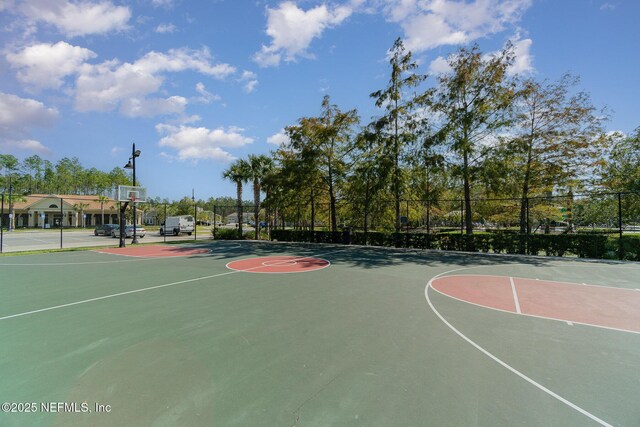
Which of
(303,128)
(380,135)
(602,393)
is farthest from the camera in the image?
(303,128)

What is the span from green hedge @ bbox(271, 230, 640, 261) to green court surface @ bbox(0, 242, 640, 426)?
793 centimetres

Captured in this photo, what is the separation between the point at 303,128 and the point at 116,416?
72.6 feet

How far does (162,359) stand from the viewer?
4246 mm

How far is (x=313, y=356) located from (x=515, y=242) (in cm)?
1675

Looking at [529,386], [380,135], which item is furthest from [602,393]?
[380,135]

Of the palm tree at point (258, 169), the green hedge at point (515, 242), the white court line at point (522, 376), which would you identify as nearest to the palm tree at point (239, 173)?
the palm tree at point (258, 169)

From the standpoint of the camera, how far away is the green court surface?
10.2 ft

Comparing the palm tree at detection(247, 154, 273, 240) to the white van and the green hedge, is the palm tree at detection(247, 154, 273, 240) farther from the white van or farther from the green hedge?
the white van

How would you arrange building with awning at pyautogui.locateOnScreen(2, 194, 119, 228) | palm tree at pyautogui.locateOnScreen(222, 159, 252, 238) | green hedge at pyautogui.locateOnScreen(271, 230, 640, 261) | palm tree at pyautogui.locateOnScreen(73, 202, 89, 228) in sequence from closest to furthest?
1. green hedge at pyautogui.locateOnScreen(271, 230, 640, 261)
2. palm tree at pyautogui.locateOnScreen(222, 159, 252, 238)
3. building with awning at pyautogui.locateOnScreen(2, 194, 119, 228)
4. palm tree at pyautogui.locateOnScreen(73, 202, 89, 228)

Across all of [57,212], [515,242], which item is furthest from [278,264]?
[57,212]

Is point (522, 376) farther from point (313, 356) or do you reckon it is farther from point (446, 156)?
point (446, 156)

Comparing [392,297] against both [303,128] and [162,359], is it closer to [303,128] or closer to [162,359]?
[162,359]

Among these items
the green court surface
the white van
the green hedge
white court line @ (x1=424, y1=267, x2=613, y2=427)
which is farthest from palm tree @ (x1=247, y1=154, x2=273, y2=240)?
white court line @ (x1=424, y1=267, x2=613, y2=427)

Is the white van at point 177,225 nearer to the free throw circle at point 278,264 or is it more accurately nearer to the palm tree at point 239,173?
the palm tree at point 239,173
